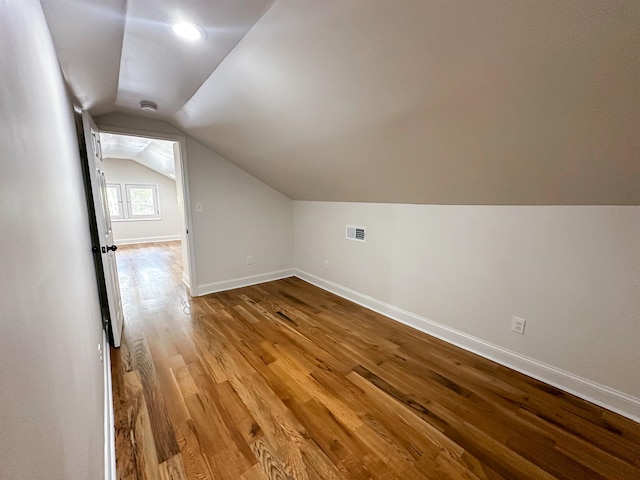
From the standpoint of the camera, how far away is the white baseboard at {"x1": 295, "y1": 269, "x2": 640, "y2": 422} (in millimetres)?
1635

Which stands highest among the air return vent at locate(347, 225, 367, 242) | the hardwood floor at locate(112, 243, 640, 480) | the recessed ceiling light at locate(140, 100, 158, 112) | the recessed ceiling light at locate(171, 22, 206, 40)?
the recessed ceiling light at locate(140, 100, 158, 112)

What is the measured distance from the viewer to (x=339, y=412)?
1.64 metres

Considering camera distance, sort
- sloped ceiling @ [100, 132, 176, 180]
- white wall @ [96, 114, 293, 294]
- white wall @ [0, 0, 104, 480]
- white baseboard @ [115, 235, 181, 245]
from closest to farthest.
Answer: white wall @ [0, 0, 104, 480] → white wall @ [96, 114, 293, 294] → sloped ceiling @ [100, 132, 176, 180] → white baseboard @ [115, 235, 181, 245]

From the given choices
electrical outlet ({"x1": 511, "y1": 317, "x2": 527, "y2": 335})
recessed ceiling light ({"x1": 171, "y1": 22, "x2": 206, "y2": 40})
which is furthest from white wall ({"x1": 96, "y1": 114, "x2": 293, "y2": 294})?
electrical outlet ({"x1": 511, "y1": 317, "x2": 527, "y2": 335})

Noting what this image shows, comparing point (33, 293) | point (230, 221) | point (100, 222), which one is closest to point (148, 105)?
point (100, 222)

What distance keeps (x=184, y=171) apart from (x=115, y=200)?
17.1ft

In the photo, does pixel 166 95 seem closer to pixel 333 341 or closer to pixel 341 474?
pixel 333 341

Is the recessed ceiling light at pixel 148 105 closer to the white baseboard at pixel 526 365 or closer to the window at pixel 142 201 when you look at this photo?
the white baseboard at pixel 526 365

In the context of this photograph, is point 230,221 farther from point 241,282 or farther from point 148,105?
point 148,105

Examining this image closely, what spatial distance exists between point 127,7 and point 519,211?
248 cm

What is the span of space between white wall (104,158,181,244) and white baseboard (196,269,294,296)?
12.4ft

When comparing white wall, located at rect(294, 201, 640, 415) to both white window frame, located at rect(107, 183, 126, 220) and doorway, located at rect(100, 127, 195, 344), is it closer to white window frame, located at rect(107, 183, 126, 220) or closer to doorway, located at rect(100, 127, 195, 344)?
doorway, located at rect(100, 127, 195, 344)

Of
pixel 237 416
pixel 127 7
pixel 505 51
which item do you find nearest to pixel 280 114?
pixel 127 7

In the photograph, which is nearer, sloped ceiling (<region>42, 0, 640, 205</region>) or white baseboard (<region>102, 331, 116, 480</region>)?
sloped ceiling (<region>42, 0, 640, 205</region>)
